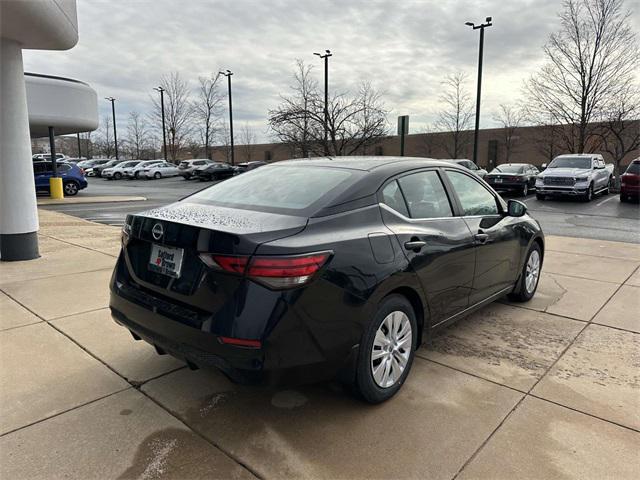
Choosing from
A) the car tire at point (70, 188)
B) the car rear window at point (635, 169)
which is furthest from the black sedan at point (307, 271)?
the car tire at point (70, 188)

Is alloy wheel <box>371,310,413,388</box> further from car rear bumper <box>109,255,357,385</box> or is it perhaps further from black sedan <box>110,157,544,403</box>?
car rear bumper <box>109,255,357,385</box>

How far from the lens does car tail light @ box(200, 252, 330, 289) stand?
2375 mm

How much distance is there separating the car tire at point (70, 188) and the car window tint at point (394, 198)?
22382mm

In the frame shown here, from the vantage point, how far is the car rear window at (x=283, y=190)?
2.96 m

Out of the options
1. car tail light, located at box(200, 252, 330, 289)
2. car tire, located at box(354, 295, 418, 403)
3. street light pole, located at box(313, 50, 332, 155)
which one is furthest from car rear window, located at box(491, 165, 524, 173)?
car tail light, located at box(200, 252, 330, 289)

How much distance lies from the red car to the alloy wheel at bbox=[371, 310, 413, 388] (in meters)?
17.6

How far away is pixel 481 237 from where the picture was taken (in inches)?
154

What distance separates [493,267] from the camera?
4.18m

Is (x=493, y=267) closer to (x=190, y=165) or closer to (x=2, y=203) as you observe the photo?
(x=2, y=203)

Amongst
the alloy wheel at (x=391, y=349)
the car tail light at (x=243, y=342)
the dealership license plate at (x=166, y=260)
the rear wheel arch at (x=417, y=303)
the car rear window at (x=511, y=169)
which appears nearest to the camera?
the car tail light at (x=243, y=342)

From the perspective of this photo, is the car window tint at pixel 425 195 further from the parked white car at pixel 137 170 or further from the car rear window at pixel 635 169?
the parked white car at pixel 137 170

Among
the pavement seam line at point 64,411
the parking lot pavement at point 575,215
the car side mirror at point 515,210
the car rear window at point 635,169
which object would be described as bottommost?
the pavement seam line at point 64,411

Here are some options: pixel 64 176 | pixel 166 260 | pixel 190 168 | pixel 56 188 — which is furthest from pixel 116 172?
pixel 166 260

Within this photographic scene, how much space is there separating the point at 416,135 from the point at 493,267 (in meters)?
49.1
